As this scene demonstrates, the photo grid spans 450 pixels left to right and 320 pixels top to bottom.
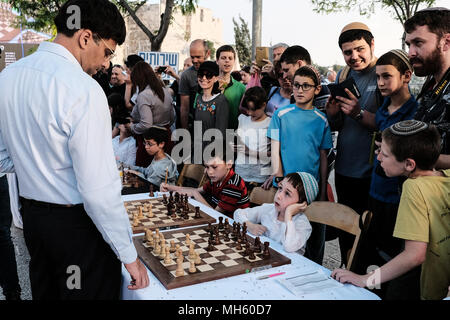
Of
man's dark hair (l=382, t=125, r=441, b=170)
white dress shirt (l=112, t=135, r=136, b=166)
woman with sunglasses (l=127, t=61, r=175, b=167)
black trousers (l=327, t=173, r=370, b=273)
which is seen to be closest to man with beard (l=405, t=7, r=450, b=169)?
man's dark hair (l=382, t=125, r=441, b=170)

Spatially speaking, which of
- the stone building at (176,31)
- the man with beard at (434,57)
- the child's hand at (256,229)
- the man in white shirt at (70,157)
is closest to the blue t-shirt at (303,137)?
the child's hand at (256,229)

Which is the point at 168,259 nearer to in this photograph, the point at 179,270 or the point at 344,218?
the point at 179,270

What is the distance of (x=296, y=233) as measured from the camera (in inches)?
81.0

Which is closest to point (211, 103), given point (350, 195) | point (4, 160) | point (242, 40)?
point (350, 195)

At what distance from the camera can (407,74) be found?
2.52 metres

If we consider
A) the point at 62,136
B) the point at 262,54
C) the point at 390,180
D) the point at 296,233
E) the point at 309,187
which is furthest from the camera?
the point at 262,54

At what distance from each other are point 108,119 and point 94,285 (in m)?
0.66

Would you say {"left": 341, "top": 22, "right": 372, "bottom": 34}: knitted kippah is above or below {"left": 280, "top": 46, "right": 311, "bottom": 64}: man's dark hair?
above

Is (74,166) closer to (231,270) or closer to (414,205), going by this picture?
(231,270)

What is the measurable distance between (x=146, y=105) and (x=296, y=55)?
6.28ft

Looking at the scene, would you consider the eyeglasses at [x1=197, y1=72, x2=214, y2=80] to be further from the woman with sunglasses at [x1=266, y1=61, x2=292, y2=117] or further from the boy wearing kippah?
the boy wearing kippah

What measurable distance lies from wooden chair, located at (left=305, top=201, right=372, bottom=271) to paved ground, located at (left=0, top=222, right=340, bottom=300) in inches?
49.4

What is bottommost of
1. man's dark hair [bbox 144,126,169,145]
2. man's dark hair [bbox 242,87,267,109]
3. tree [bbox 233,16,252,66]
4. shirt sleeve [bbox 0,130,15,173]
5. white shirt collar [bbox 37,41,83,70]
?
man's dark hair [bbox 144,126,169,145]

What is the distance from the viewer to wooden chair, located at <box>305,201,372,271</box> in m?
2.03
